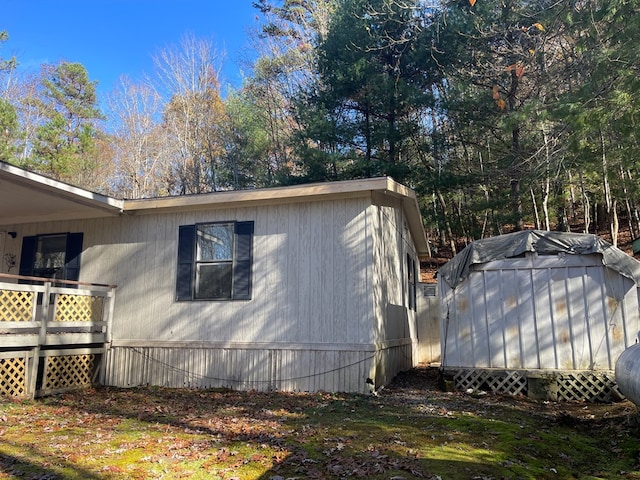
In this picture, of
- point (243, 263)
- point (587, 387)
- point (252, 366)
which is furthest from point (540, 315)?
point (243, 263)

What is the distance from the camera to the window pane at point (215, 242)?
8.27 metres

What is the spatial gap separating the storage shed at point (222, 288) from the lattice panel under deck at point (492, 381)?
1321 mm

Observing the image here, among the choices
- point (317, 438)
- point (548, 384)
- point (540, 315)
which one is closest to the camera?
point (317, 438)

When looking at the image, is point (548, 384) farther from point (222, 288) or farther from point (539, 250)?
point (222, 288)

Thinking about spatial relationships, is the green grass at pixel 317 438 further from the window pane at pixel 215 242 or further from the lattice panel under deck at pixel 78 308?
the window pane at pixel 215 242

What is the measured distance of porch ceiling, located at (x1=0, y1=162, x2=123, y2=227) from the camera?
6895 millimetres

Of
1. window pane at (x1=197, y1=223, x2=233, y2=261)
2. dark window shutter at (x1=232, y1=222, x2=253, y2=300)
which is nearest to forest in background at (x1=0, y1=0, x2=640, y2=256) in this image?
dark window shutter at (x1=232, y1=222, x2=253, y2=300)

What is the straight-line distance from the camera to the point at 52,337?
772 centimetres

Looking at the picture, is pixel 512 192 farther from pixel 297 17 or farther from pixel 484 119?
pixel 297 17

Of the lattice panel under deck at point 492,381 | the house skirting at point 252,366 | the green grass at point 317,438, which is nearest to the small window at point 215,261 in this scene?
the house skirting at point 252,366

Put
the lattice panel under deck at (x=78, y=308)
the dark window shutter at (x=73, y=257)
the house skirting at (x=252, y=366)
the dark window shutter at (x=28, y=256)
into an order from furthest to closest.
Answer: the dark window shutter at (x=28, y=256) → the dark window shutter at (x=73, y=257) → the lattice panel under deck at (x=78, y=308) → the house skirting at (x=252, y=366)

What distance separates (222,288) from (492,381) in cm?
477

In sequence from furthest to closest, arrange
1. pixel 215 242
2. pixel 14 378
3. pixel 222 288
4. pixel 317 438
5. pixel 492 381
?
pixel 215 242, pixel 222 288, pixel 492 381, pixel 14 378, pixel 317 438

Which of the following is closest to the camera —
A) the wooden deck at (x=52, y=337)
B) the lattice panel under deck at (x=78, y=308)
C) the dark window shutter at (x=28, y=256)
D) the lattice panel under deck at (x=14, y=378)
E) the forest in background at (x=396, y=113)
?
the lattice panel under deck at (x=14, y=378)
